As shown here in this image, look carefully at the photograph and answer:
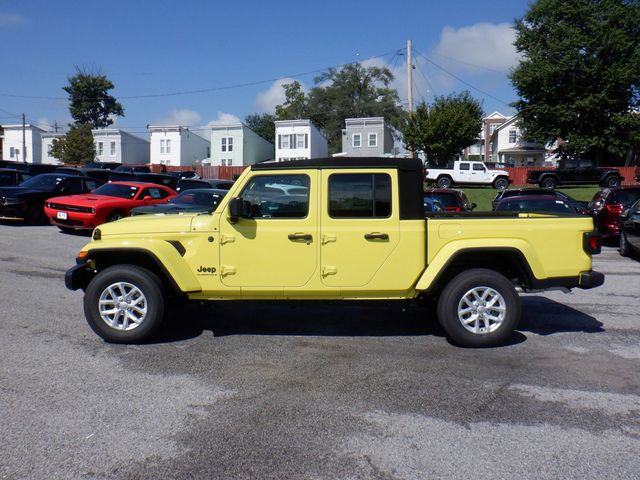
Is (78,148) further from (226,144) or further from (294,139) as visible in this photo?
(294,139)

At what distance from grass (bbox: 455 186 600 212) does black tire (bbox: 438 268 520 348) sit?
2490 cm

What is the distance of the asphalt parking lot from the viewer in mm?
3777

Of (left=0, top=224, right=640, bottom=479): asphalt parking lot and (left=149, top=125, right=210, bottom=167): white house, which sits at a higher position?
(left=149, top=125, right=210, bottom=167): white house

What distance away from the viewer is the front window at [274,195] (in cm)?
619

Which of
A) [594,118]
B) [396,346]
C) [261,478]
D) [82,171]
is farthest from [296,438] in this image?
[594,118]

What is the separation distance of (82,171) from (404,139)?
74.6 feet

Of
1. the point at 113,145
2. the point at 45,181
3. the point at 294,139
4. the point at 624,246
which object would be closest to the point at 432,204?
the point at 624,246

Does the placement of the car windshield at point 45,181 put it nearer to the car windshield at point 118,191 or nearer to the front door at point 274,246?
the car windshield at point 118,191

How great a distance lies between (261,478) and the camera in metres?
3.59

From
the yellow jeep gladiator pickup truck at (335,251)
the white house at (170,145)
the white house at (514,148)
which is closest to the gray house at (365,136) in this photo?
the white house at (514,148)

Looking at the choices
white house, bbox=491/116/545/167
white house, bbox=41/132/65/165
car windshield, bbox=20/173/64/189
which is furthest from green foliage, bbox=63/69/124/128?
car windshield, bbox=20/173/64/189

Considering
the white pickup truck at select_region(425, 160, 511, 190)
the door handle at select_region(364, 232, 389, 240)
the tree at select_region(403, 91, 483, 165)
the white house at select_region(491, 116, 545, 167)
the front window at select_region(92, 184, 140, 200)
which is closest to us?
the door handle at select_region(364, 232, 389, 240)

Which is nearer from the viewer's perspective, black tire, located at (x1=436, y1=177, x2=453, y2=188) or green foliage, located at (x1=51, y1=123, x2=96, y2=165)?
black tire, located at (x1=436, y1=177, x2=453, y2=188)

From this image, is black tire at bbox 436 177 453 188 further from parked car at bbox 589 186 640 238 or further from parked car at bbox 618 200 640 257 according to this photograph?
parked car at bbox 618 200 640 257
